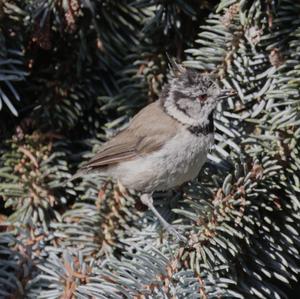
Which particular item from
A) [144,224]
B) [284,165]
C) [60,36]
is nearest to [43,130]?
[60,36]

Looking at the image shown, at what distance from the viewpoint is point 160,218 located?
1.93 metres

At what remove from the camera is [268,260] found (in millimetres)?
1797

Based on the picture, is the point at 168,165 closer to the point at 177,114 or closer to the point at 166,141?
the point at 166,141

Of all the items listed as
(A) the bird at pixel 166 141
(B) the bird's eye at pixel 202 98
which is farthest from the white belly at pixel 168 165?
(B) the bird's eye at pixel 202 98

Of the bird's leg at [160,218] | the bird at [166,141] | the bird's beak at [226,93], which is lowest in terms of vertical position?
the bird's leg at [160,218]

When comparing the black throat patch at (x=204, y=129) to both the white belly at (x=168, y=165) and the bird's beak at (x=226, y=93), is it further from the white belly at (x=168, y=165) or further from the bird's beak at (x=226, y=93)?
the bird's beak at (x=226, y=93)

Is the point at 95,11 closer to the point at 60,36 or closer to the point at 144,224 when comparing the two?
the point at 60,36

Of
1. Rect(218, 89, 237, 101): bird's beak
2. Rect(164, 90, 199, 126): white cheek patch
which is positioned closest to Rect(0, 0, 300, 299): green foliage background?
Rect(218, 89, 237, 101): bird's beak

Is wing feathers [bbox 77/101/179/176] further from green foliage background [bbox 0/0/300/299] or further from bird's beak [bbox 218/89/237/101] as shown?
bird's beak [bbox 218/89/237/101]

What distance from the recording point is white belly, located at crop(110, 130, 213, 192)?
2078 mm

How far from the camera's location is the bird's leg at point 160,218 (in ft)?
5.70

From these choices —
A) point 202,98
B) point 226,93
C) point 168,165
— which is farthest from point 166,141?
point 226,93

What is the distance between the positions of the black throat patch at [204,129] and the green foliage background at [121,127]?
0.06 metres

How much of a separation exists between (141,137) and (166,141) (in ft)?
0.31
